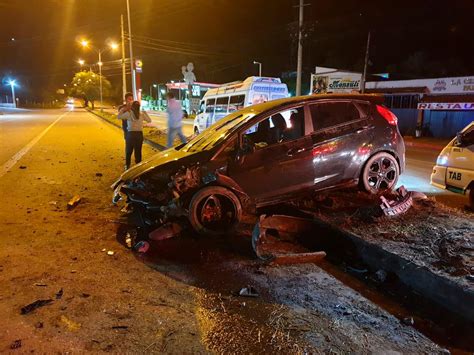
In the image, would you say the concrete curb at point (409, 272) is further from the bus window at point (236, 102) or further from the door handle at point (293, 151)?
the bus window at point (236, 102)

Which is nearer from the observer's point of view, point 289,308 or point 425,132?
point 289,308

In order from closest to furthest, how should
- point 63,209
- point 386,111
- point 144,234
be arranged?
point 144,234
point 386,111
point 63,209

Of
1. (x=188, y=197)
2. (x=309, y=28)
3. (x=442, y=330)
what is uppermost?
(x=309, y=28)

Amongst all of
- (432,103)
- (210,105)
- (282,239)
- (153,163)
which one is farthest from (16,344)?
(432,103)

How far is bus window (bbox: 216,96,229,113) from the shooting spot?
18312mm

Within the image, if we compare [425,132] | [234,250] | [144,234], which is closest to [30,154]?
[144,234]

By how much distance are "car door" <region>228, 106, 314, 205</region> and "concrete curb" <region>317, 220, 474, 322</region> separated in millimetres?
685

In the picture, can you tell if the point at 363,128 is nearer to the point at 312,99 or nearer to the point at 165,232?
the point at 312,99

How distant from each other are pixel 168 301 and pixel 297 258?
1660 mm

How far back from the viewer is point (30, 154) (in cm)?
1352

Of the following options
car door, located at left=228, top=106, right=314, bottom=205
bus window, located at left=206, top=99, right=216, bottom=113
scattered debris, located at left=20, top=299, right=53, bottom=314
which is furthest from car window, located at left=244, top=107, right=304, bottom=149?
bus window, located at left=206, top=99, right=216, bottom=113

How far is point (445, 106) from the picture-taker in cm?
2517

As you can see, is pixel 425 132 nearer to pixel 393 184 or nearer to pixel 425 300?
pixel 393 184

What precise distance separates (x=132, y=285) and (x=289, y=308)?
63.7 inches
